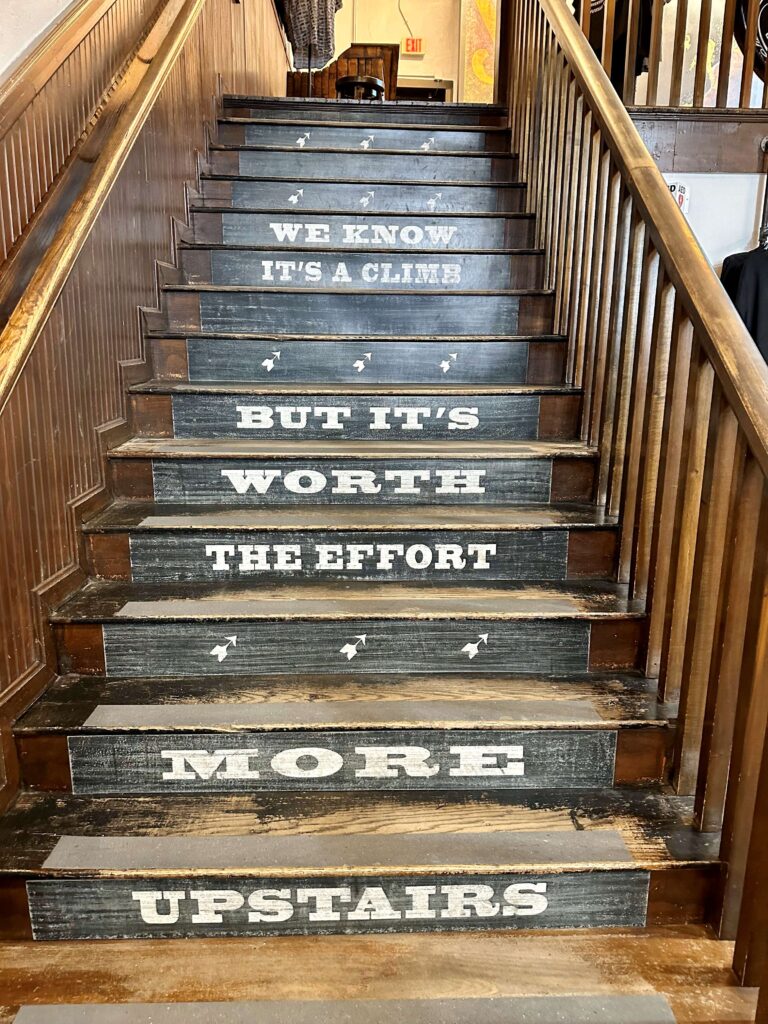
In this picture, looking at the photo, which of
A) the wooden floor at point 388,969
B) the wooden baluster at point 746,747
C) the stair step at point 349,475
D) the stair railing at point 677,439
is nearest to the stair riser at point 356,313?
the stair railing at point 677,439

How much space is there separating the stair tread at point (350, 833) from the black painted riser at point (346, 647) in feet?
0.97

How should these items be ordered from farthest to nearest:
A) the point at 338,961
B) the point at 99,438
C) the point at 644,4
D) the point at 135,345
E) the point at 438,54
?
the point at 438,54 < the point at 644,4 < the point at 135,345 < the point at 99,438 < the point at 338,961

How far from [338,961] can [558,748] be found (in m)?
0.57

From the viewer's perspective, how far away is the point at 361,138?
10.4 ft

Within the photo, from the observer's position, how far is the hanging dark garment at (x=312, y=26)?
490cm

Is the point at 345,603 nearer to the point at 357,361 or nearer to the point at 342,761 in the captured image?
the point at 342,761

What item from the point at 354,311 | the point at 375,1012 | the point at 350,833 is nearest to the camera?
the point at 375,1012

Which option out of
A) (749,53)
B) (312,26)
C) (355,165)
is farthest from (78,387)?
(312,26)

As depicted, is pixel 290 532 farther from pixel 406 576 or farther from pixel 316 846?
pixel 316 846

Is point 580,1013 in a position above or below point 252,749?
below

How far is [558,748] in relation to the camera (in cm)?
152

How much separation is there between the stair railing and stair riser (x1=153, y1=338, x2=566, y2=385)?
0.15 metres

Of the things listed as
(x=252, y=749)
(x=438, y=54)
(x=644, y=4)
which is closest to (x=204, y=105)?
(x=644, y=4)

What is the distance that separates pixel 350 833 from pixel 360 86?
4696 millimetres
